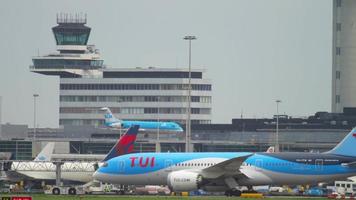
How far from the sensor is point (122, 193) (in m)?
123

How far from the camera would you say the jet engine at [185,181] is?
372ft

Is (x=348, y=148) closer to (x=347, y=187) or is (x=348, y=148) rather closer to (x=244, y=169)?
(x=244, y=169)

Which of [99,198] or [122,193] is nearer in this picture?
[99,198]

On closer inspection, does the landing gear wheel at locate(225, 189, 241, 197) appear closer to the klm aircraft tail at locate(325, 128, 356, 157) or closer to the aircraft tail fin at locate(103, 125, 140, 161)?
the klm aircraft tail at locate(325, 128, 356, 157)

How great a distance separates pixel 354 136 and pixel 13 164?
4857 cm

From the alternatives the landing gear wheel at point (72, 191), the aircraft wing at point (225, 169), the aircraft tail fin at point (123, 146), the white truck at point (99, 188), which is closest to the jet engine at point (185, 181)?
the aircraft wing at point (225, 169)

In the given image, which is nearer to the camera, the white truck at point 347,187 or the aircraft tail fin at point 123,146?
the white truck at point 347,187

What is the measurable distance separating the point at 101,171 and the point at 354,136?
22.9 m

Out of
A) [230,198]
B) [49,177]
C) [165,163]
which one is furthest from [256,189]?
[49,177]

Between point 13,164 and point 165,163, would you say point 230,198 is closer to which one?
point 165,163

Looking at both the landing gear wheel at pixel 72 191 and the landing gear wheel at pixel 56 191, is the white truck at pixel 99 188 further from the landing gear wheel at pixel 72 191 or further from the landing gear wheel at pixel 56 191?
Result: the landing gear wheel at pixel 72 191

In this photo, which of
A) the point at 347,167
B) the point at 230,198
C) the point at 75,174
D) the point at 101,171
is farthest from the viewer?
the point at 75,174

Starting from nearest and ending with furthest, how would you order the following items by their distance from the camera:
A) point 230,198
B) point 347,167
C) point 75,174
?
point 230,198 < point 347,167 < point 75,174

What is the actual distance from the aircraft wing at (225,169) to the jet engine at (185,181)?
2.88ft
